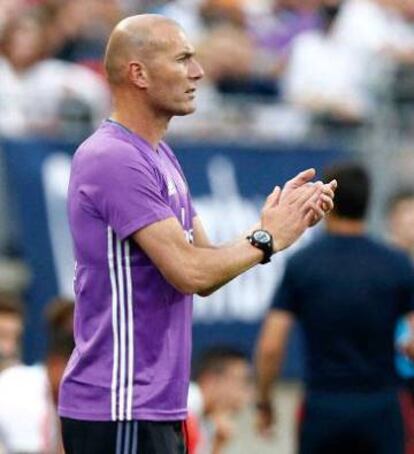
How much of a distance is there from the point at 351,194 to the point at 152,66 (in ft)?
9.75

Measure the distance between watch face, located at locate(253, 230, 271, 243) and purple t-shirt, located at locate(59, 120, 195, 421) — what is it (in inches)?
10.5

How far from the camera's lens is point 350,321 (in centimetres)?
880

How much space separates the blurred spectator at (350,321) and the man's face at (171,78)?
9.47 feet

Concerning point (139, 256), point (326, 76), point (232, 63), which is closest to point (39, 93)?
point (232, 63)

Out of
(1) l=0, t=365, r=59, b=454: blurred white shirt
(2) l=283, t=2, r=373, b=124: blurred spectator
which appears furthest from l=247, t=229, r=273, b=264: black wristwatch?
(2) l=283, t=2, r=373, b=124: blurred spectator

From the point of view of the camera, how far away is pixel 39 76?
13109 mm

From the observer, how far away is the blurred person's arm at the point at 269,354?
29.6 ft

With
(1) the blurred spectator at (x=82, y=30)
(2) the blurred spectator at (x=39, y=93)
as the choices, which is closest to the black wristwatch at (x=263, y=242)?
(2) the blurred spectator at (x=39, y=93)

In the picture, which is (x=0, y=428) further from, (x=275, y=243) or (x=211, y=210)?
(x=211, y=210)

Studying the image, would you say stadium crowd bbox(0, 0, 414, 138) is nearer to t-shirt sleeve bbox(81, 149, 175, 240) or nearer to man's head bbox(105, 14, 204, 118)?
man's head bbox(105, 14, 204, 118)

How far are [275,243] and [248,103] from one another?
8.13 metres

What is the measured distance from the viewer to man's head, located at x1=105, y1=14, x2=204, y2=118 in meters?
5.95

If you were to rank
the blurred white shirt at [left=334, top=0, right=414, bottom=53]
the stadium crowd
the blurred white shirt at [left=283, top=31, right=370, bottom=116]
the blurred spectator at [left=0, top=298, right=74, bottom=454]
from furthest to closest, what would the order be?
the blurred white shirt at [left=334, top=0, right=414, bottom=53], the blurred white shirt at [left=283, top=31, right=370, bottom=116], the stadium crowd, the blurred spectator at [left=0, top=298, right=74, bottom=454]

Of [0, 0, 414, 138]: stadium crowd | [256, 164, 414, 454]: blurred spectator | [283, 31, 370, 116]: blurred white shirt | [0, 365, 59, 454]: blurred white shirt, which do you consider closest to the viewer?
[0, 365, 59, 454]: blurred white shirt
